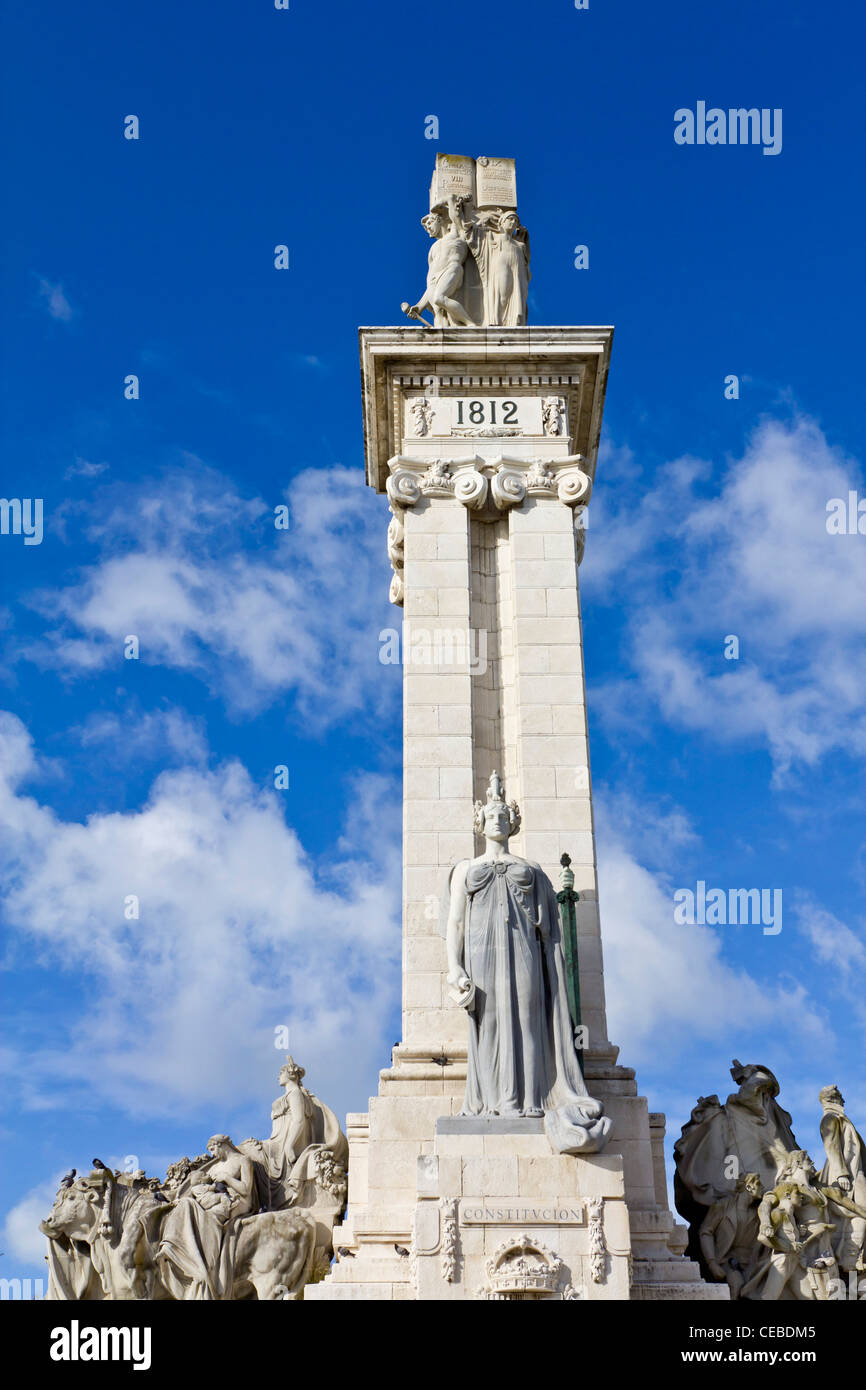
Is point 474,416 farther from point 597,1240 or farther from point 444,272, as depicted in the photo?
point 597,1240

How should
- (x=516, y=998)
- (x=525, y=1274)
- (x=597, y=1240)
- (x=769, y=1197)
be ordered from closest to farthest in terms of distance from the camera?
(x=525, y=1274), (x=597, y=1240), (x=516, y=998), (x=769, y=1197)

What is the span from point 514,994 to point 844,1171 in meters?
5.41

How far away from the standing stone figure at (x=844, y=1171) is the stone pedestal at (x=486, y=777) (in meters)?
2.17

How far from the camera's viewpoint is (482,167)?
23.0m

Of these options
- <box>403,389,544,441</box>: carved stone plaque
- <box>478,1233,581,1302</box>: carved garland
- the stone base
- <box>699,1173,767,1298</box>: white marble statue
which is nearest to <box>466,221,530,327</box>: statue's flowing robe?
<box>403,389,544,441</box>: carved stone plaque

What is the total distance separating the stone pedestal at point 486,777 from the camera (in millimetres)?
14250

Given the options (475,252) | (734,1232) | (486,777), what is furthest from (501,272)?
(734,1232)

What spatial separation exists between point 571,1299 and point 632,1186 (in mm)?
2667

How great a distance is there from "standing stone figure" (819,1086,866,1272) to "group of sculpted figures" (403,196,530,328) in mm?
11783

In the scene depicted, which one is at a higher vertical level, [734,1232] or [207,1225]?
[207,1225]

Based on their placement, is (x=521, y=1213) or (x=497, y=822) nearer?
(x=521, y=1213)

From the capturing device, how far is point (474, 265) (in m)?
22.3

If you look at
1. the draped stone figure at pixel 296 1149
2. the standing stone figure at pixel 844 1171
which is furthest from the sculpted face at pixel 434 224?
the standing stone figure at pixel 844 1171

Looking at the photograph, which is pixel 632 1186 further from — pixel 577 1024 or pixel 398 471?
pixel 398 471
